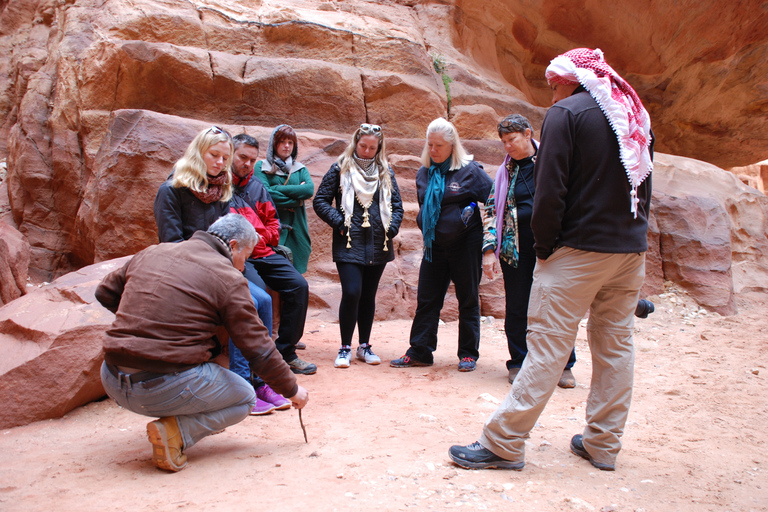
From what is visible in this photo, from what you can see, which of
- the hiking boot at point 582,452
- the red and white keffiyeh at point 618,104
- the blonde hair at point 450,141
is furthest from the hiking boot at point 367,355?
the red and white keffiyeh at point 618,104

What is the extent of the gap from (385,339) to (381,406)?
1.89 metres

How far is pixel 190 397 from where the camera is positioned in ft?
7.79

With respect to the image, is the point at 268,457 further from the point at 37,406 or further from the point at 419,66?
the point at 419,66

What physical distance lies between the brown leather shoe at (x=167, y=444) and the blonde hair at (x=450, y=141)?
2555mm

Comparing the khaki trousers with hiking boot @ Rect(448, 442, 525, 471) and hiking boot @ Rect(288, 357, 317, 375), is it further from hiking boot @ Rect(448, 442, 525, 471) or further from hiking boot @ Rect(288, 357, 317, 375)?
hiking boot @ Rect(288, 357, 317, 375)

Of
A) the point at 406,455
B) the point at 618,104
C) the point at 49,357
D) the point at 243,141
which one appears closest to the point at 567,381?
the point at 406,455

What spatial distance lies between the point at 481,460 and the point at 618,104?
5.20 feet

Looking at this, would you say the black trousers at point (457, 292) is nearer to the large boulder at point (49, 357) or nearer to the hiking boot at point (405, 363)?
the hiking boot at point (405, 363)

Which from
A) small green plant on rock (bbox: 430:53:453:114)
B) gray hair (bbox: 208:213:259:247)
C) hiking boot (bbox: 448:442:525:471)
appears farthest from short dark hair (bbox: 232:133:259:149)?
small green plant on rock (bbox: 430:53:453:114)

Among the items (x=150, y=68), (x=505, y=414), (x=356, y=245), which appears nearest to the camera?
(x=505, y=414)

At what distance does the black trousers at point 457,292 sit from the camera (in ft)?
13.4

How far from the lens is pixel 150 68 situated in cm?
680

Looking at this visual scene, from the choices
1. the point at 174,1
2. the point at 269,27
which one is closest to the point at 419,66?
the point at 269,27

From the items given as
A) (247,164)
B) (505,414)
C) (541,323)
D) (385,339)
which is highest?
(247,164)
